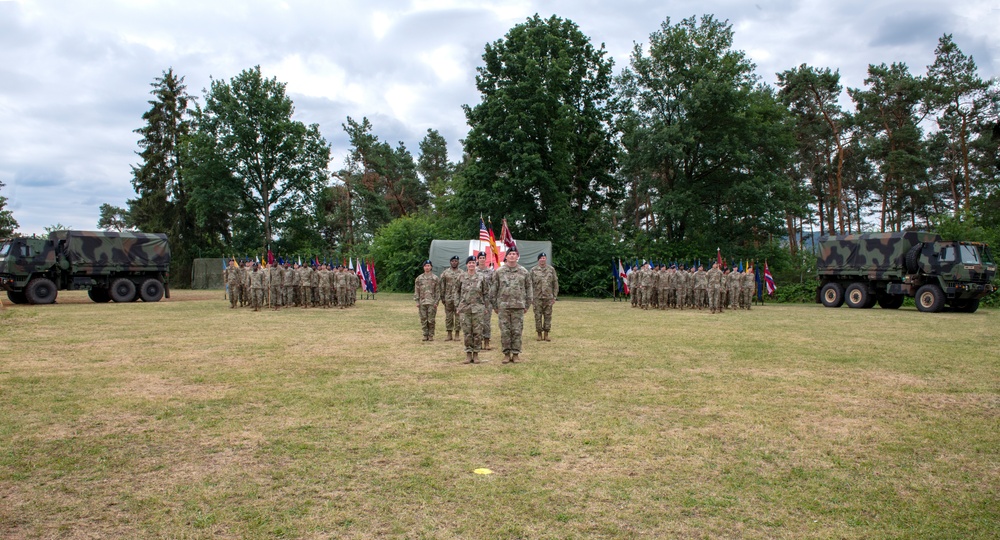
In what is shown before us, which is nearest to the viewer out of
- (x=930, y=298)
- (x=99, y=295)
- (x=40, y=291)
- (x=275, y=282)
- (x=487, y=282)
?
(x=487, y=282)

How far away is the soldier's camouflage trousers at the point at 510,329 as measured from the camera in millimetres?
10461

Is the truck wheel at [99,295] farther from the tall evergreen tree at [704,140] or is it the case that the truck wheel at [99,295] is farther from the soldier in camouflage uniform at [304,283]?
the tall evergreen tree at [704,140]

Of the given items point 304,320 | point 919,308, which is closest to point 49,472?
point 304,320

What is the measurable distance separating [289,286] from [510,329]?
15.9m

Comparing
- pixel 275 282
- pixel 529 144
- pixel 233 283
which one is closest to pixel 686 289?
pixel 529 144

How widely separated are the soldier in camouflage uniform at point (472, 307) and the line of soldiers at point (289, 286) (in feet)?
44.4

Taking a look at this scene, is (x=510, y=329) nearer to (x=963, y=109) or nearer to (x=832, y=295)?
(x=832, y=295)

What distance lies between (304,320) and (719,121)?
89.1ft

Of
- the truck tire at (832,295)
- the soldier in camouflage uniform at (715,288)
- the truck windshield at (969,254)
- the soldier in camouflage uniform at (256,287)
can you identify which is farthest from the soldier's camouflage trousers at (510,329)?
the truck tire at (832,295)

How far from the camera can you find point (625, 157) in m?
36.5

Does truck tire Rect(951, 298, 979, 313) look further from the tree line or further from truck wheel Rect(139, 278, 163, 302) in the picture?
truck wheel Rect(139, 278, 163, 302)

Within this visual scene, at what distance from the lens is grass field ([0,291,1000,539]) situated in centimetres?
407

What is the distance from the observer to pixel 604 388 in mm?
8180

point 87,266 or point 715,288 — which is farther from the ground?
point 87,266
